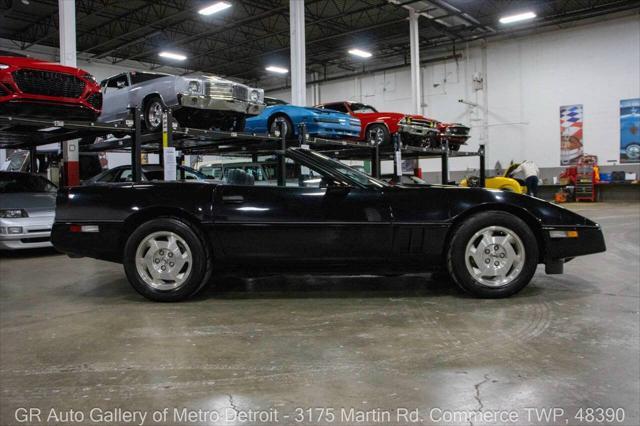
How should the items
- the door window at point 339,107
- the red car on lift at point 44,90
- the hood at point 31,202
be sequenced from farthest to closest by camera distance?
the door window at point 339,107 → the hood at point 31,202 → the red car on lift at point 44,90

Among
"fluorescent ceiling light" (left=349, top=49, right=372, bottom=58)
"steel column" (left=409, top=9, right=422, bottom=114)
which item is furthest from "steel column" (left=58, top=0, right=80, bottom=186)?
"fluorescent ceiling light" (left=349, top=49, right=372, bottom=58)

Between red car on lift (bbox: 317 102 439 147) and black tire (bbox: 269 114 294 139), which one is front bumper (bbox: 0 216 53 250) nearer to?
black tire (bbox: 269 114 294 139)

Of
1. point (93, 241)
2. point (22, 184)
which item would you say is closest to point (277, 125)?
point (22, 184)

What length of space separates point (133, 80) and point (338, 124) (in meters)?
3.46

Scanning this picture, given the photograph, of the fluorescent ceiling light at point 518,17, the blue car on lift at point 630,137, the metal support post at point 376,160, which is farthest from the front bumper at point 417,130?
the blue car on lift at point 630,137

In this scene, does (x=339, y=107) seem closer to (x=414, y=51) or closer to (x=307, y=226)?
(x=307, y=226)

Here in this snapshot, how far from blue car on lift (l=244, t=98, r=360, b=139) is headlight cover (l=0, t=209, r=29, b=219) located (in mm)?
3808

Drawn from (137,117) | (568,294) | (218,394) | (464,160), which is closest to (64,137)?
(137,117)

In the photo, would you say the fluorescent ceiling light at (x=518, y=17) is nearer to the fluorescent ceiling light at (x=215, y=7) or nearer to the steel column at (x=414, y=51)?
the steel column at (x=414, y=51)

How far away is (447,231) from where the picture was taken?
3.82 meters

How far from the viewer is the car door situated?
382 cm

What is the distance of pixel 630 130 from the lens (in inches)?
707

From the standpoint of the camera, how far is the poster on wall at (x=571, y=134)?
747 inches

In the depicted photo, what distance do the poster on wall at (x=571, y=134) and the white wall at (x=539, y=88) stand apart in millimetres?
201
